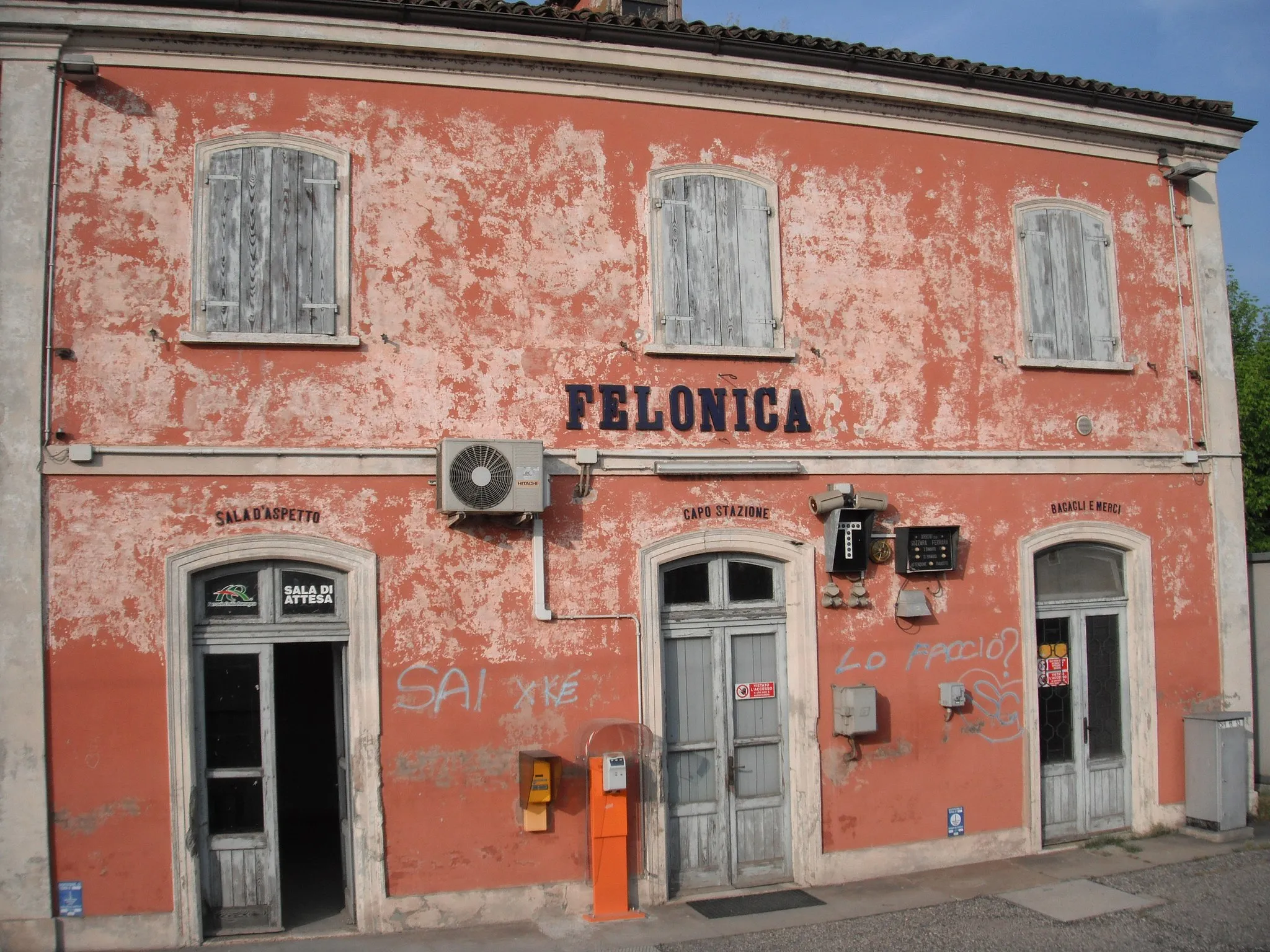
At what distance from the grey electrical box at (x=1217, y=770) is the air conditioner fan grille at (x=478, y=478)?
712 centimetres

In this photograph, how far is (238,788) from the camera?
8164mm

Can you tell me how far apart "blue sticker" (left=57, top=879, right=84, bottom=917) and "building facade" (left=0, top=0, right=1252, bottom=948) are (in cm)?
2

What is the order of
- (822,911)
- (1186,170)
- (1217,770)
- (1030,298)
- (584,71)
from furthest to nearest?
(1186,170)
(1030,298)
(1217,770)
(584,71)
(822,911)

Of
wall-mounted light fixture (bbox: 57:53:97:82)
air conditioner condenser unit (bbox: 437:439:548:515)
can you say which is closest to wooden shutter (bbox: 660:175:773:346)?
air conditioner condenser unit (bbox: 437:439:548:515)

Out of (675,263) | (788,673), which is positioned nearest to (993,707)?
(788,673)

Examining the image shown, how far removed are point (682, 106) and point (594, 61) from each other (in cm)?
86

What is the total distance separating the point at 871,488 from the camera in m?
9.76

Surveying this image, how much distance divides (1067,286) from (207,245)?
777 cm

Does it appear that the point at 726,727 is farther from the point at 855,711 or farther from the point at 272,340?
the point at 272,340

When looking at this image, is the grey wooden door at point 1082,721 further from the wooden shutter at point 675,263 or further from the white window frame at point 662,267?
the wooden shutter at point 675,263

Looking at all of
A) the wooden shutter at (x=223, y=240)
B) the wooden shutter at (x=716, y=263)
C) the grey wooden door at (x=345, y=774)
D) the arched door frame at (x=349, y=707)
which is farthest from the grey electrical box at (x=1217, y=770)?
the wooden shutter at (x=223, y=240)

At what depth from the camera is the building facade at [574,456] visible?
313 inches

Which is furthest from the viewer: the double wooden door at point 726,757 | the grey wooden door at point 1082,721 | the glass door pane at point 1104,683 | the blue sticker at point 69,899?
the glass door pane at point 1104,683

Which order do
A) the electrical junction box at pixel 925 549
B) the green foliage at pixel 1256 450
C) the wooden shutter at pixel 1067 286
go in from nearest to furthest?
1. the electrical junction box at pixel 925 549
2. the wooden shutter at pixel 1067 286
3. the green foliage at pixel 1256 450
